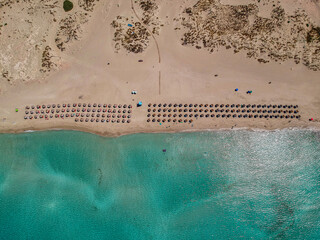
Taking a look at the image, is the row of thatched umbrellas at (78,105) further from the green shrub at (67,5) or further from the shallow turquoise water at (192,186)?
the green shrub at (67,5)

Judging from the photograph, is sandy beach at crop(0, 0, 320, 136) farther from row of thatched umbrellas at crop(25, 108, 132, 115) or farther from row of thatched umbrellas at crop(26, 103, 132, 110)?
row of thatched umbrellas at crop(25, 108, 132, 115)

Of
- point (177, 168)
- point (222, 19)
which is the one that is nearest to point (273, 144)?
point (177, 168)

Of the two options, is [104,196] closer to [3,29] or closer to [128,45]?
[128,45]

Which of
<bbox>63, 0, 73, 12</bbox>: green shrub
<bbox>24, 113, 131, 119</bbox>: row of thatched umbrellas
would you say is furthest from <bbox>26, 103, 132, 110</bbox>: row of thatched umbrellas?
<bbox>63, 0, 73, 12</bbox>: green shrub

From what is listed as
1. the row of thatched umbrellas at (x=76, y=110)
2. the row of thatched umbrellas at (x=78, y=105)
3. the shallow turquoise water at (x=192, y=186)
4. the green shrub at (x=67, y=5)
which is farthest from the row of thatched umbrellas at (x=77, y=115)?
the green shrub at (x=67, y=5)

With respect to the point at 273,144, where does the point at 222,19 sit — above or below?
above

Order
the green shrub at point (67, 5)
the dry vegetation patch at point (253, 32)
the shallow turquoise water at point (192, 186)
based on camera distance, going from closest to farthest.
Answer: the dry vegetation patch at point (253, 32)
the shallow turquoise water at point (192, 186)
the green shrub at point (67, 5)
